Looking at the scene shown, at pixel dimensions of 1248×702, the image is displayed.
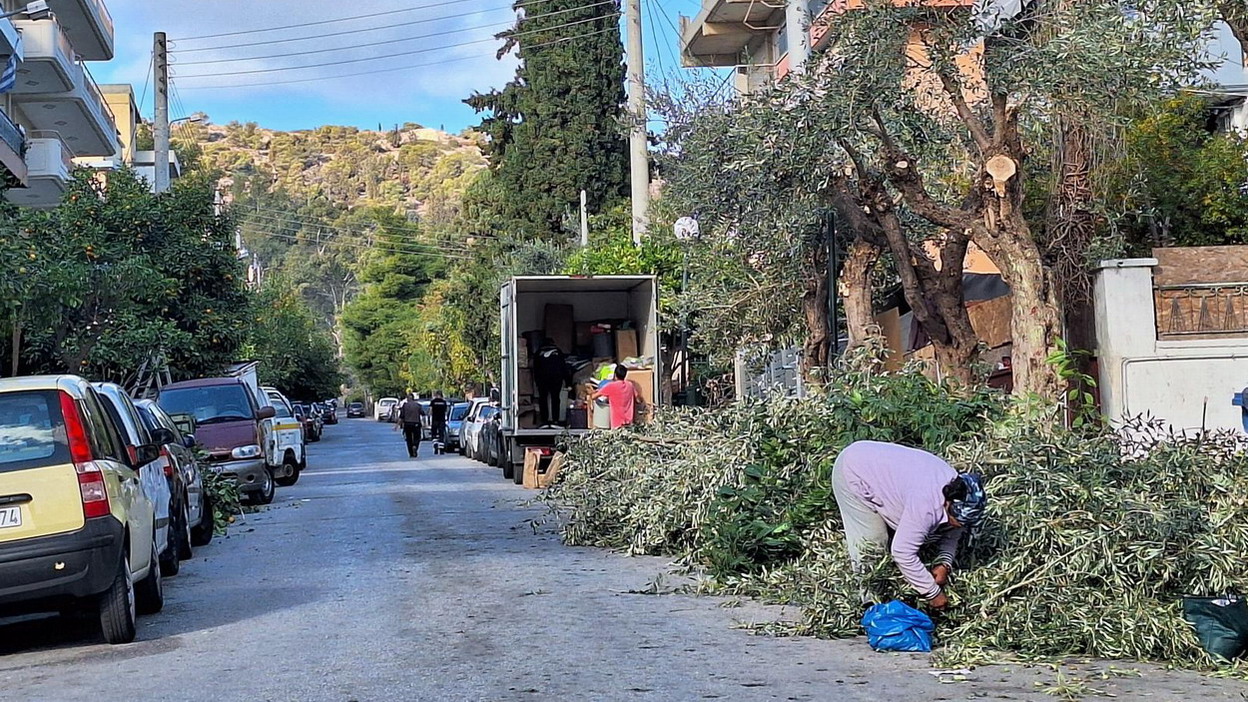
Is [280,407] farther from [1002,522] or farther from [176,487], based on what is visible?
[1002,522]

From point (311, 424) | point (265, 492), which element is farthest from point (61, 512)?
point (311, 424)

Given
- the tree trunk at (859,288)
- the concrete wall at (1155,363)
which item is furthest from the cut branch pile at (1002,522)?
the tree trunk at (859,288)

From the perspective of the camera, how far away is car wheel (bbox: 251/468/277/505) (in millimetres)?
21250

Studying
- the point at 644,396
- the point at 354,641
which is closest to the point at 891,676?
the point at 354,641

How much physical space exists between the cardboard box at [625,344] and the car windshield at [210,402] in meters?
5.75

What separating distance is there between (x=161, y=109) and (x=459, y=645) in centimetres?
2654

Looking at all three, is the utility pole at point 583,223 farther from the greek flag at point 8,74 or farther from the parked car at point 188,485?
the parked car at point 188,485

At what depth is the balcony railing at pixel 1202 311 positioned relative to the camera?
14.3 metres

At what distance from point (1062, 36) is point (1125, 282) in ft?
8.67

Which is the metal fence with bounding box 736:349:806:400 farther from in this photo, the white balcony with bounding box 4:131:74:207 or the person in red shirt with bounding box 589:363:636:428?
the white balcony with bounding box 4:131:74:207

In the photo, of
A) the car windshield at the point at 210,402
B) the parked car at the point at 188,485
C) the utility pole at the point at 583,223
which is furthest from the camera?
the utility pole at the point at 583,223

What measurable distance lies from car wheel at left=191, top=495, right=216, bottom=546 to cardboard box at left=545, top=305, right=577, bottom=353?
331 inches

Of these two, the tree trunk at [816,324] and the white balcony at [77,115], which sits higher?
the white balcony at [77,115]

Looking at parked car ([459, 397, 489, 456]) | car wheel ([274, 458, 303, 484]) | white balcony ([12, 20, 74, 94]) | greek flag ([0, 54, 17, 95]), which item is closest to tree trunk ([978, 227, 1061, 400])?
car wheel ([274, 458, 303, 484])
